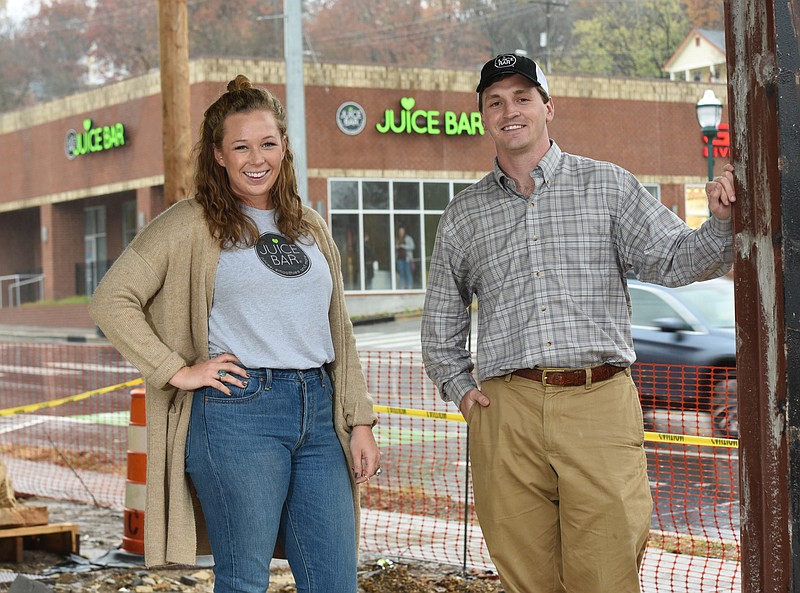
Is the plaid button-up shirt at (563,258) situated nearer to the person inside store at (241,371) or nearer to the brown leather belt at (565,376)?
the brown leather belt at (565,376)

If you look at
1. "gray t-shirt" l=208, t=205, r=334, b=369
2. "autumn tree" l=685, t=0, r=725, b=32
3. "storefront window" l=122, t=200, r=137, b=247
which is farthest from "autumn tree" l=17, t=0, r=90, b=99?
"gray t-shirt" l=208, t=205, r=334, b=369

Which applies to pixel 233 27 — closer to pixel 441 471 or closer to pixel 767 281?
pixel 441 471

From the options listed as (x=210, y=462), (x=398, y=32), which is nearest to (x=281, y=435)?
(x=210, y=462)

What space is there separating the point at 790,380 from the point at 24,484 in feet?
28.8

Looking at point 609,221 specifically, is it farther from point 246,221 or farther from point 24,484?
point 24,484

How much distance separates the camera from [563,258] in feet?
12.2

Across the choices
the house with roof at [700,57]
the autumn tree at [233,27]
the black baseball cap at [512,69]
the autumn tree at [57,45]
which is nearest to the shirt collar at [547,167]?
the black baseball cap at [512,69]

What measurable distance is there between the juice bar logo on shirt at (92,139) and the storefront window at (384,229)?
6.93m

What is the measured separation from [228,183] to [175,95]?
3793 mm

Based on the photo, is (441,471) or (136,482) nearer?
(136,482)

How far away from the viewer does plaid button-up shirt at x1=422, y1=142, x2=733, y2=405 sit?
3641mm

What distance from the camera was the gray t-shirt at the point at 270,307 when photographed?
353 centimetres

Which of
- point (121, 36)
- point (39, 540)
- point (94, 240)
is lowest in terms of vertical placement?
point (39, 540)

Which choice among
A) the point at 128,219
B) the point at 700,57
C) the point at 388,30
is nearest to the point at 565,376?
the point at 128,219
